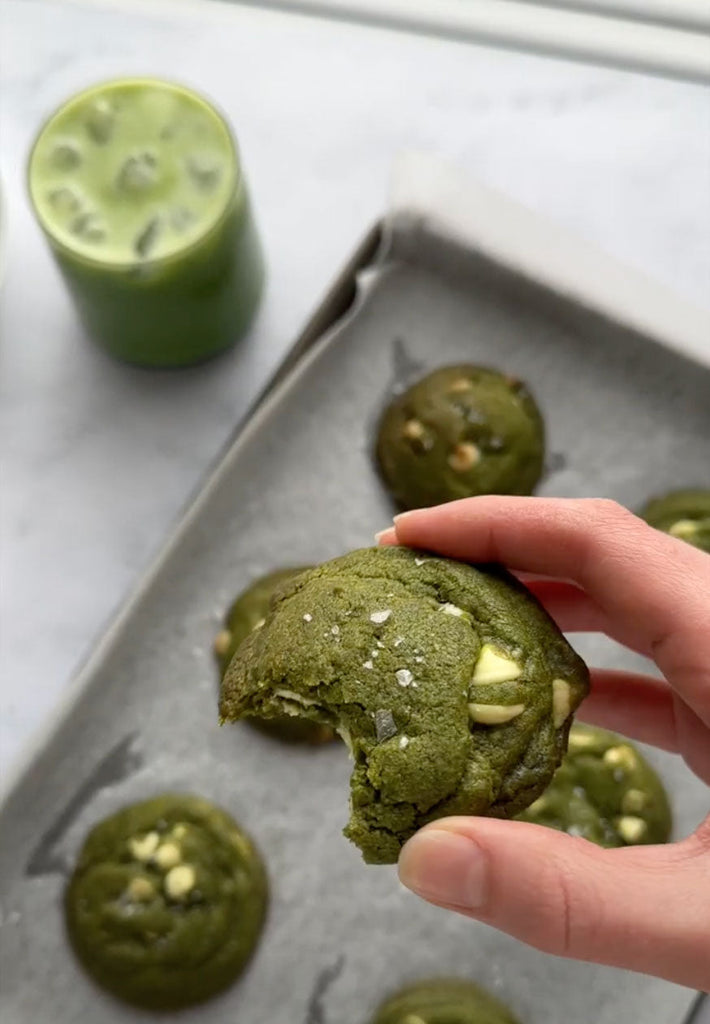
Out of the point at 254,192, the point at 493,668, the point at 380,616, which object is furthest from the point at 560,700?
the point at 254,192

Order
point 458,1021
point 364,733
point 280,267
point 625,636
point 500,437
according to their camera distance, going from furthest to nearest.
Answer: point 280,267, point 500,437, point 458,1021, point 625,636, point 364,733

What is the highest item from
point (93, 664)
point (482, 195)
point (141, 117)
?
point (141, 117)

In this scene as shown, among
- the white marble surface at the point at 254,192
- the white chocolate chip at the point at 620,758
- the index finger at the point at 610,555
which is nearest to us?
the index finger at the point at 610,555

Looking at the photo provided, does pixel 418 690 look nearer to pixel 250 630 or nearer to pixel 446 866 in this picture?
pixel 446 866

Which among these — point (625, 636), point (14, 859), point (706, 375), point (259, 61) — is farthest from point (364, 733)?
point (259, 61)

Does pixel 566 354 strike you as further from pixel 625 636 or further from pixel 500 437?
pixel 625 636

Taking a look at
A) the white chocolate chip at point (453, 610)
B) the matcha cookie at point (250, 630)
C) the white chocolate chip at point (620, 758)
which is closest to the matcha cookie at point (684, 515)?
the white chocolate chip at point (620, 758)

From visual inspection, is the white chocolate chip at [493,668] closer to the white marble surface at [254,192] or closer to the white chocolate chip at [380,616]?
the white chocolate chip at [380,616]
